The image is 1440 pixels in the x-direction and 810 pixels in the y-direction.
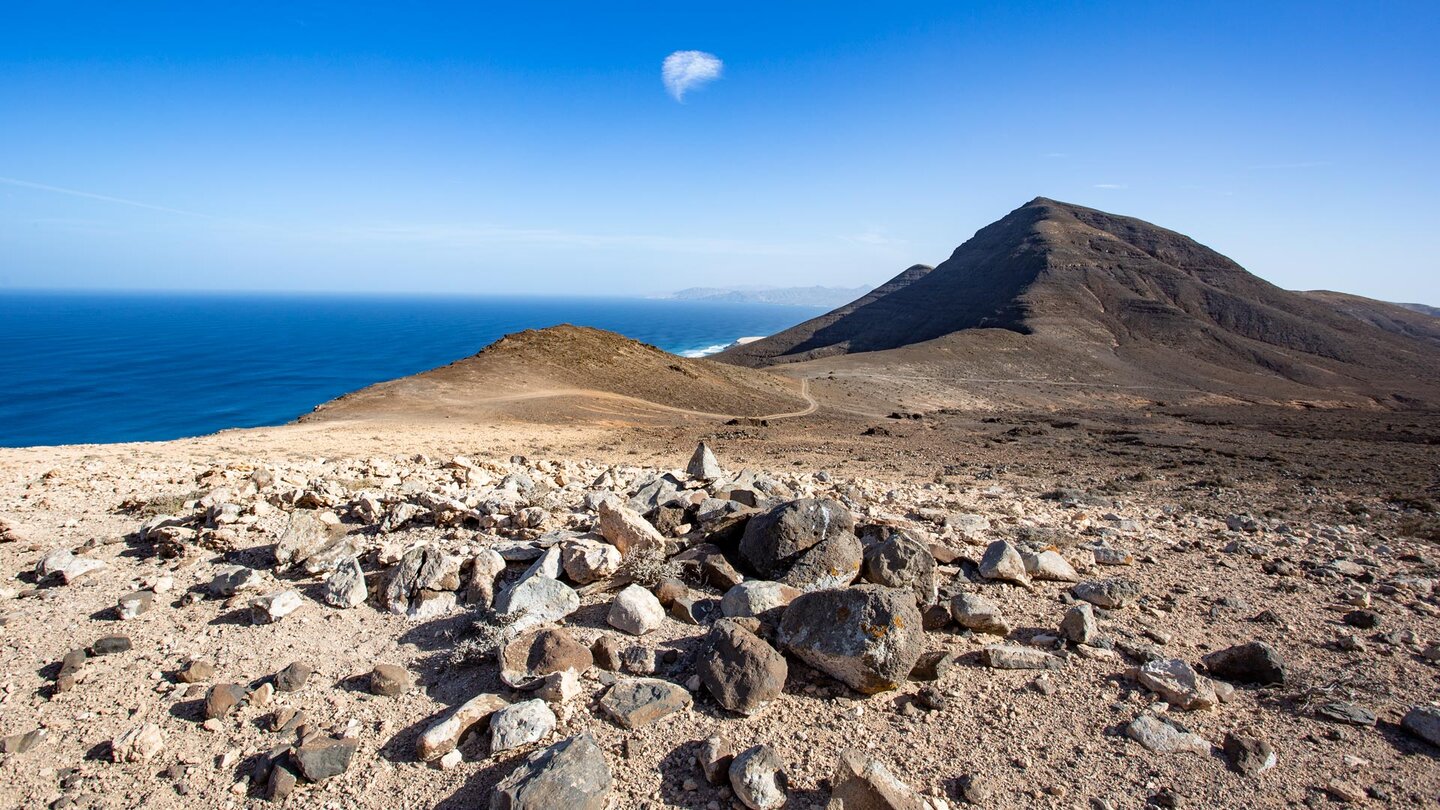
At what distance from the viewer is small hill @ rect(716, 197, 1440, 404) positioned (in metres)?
57.5

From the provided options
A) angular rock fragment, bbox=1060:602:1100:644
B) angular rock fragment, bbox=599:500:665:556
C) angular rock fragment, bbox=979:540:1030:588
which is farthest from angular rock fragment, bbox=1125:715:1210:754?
angular rock fragment, bbox=599:500:665:556

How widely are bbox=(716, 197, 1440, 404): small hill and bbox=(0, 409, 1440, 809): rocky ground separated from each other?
5018 cm

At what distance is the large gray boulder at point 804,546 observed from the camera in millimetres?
5828

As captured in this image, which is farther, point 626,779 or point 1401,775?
point 1401,775

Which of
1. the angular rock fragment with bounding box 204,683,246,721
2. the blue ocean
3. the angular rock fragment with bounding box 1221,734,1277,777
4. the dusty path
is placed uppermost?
the angular rock fragment with bounding box 204,683,246,721

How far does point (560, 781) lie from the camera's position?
3.60m

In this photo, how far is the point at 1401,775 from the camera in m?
4.12

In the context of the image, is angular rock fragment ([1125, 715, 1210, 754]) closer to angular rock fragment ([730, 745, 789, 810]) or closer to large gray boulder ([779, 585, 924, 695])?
large gray boulder ([779, 585, 924, 695])

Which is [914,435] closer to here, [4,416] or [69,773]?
[69,773]

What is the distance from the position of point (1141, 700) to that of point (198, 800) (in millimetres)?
6290

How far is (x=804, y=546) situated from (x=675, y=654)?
1712 mm

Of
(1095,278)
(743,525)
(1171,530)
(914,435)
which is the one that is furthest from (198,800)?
(1095,278)

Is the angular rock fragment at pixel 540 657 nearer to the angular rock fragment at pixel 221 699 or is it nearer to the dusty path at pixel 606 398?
the angular rock fragment at pixel 221 699

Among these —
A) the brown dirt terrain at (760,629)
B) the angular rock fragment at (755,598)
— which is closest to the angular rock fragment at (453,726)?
the brown dirt terrain at (760,629)
